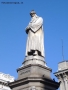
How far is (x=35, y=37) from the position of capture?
476 inches

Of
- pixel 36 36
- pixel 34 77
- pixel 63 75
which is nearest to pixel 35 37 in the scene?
pixel 36 36

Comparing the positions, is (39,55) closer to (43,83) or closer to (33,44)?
(33,44)

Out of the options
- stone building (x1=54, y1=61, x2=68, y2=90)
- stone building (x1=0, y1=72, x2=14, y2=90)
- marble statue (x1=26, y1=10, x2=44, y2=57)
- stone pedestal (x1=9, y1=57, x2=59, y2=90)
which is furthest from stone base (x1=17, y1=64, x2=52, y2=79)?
stone building (x1=0, y1=72, x2=14, y2=90)

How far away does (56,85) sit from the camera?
36.1ft

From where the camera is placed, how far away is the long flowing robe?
1183cm

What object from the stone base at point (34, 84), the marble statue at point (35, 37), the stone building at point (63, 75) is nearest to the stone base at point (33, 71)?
the stone base at point (34, 84)

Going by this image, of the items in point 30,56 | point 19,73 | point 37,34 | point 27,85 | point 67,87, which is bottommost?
point 27,85

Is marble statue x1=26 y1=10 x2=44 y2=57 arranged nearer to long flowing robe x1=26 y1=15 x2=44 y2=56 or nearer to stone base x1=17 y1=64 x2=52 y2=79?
long flowing robe x1=26 y1=15 x2=44 y2=56

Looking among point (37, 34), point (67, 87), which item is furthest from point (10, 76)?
point (37, 34)

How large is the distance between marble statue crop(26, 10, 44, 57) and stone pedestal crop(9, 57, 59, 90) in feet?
1.56

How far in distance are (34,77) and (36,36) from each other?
8.75ft

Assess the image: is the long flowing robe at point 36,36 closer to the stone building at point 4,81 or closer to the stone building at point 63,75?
the stone building at point 63,75

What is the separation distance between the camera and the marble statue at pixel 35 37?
11.7 meters

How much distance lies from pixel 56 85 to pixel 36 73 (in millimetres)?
1230
